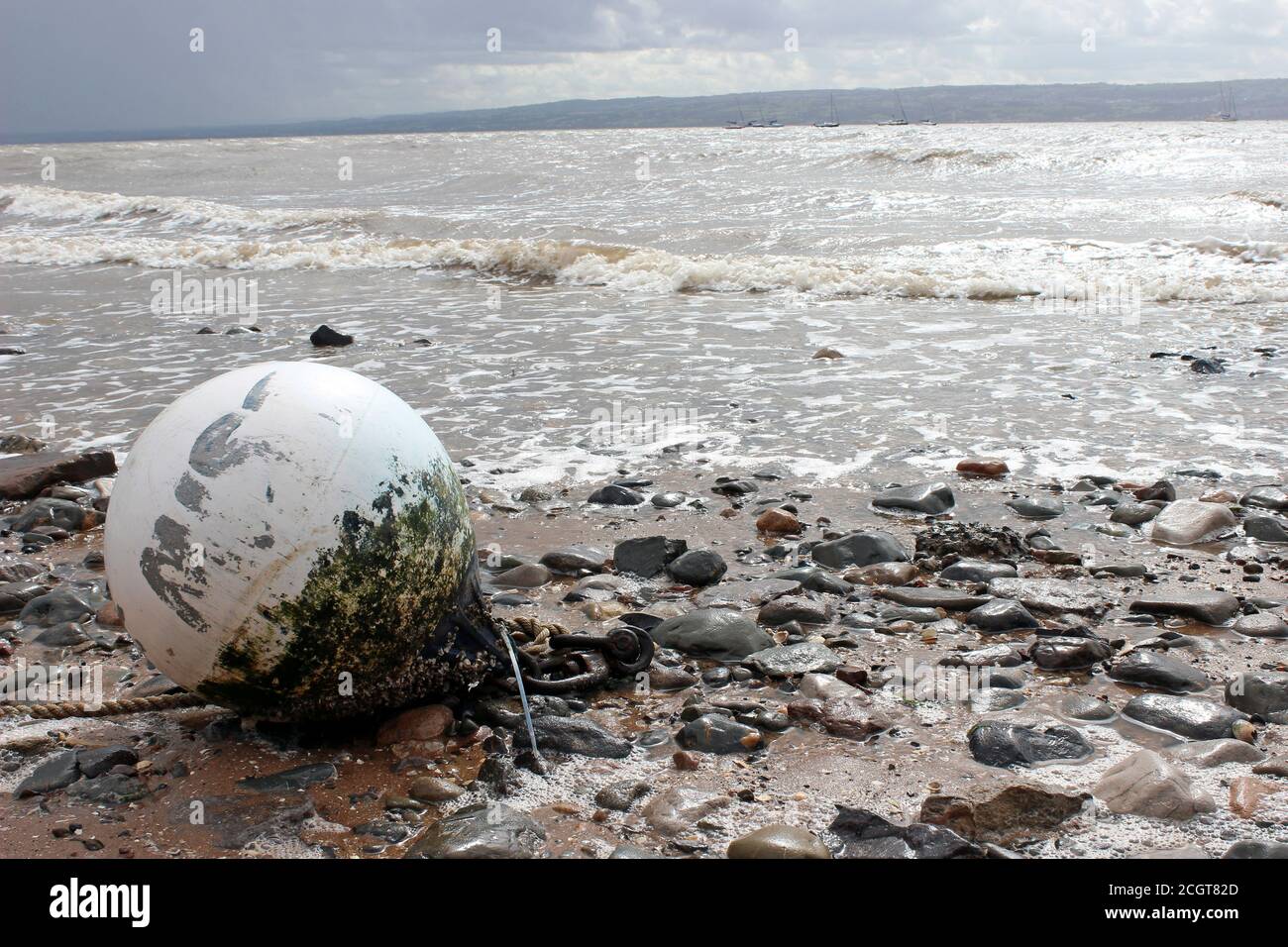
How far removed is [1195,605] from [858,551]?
4.81 feet

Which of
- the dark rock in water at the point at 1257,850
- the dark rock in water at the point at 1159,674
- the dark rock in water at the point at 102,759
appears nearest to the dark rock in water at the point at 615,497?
the dark rock in water at the point at 1159,674

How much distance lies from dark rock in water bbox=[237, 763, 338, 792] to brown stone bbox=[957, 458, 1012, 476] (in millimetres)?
4458

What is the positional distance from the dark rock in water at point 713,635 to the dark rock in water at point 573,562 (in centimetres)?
86

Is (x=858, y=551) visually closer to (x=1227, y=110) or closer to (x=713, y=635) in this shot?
(x=713, y=635)

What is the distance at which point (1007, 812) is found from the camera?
304cm

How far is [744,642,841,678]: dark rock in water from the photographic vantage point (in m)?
4.05

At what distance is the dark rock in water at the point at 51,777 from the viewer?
3.29 metres

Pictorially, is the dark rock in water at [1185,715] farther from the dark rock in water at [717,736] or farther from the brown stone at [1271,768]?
the dark rock in water at [717,736]

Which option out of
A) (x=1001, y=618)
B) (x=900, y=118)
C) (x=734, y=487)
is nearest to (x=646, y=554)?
(x=734, y=487)

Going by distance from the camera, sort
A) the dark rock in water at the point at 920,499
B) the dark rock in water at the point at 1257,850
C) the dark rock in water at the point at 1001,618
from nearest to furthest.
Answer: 1. the dark rock in water at the point at 1257,850
2. the dark rock in water at the point at 1001,618
3. the dark rock in water at the point at 920,499

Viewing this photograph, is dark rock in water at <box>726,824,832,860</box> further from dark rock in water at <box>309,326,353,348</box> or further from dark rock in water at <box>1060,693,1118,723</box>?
dark rock in water at <box>309,326,353,348</box>

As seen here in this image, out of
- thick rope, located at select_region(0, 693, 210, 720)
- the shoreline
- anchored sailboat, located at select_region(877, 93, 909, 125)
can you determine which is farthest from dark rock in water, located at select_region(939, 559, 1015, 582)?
anchored sailboat, located at select_region(877, 93, 909, 125)

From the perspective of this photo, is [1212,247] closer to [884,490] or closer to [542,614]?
[884,490]
